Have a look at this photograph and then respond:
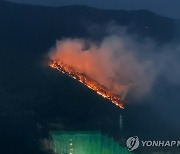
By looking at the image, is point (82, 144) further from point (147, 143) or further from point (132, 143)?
point (147, 143)

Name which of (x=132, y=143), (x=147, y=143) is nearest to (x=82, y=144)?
(x=132, y=143)

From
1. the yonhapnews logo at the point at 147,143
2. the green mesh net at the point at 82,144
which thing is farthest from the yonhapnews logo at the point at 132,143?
the green mesh net at the point at 82,144

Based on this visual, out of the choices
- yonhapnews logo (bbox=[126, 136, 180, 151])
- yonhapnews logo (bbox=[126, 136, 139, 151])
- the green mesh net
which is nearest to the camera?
the green mesh net

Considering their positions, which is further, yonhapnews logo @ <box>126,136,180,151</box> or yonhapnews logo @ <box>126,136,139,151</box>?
yonhapnews logo @ <box>126,136,180,151</box>

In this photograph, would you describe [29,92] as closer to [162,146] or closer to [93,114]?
[93,114]

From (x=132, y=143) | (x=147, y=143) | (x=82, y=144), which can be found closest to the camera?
(x=82, y=144)

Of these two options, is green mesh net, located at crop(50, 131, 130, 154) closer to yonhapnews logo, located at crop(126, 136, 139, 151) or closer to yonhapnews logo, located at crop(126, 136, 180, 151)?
yonhapnews logo, located at crop(126, 136, 139, 151)

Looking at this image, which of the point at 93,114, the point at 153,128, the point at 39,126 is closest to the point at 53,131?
the point at 39,126

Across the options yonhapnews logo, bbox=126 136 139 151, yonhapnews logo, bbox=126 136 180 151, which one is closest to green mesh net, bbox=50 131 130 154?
yonhapnews logo, bbox=126 136 139 151
